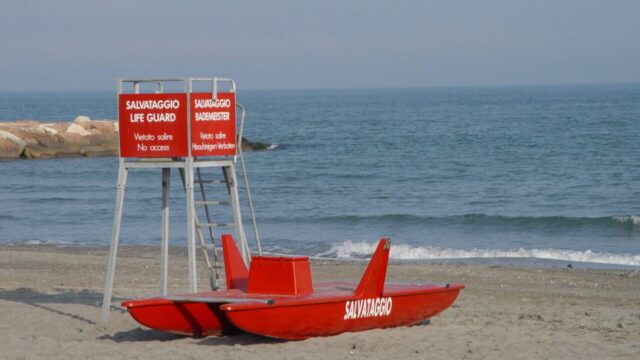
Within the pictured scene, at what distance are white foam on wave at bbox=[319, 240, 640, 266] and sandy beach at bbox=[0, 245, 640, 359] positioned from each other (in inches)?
91.4

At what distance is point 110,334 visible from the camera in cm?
1206

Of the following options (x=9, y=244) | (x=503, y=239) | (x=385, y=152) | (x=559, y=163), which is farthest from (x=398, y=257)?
(x=385, y=152)

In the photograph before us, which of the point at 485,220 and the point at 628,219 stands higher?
the point at 628,219

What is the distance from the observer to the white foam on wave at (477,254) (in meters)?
21.3

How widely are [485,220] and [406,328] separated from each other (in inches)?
597

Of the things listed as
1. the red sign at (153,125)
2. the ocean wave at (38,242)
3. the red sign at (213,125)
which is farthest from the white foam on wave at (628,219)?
the red sign at (153,125)

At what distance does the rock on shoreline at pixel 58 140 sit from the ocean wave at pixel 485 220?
2778cm

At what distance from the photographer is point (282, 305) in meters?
10.8

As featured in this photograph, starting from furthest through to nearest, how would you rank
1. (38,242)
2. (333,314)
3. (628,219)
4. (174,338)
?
(628,219) < (38,242) < (174,338) < (333,314)

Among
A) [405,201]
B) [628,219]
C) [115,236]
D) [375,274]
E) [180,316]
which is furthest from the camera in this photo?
[405,201]

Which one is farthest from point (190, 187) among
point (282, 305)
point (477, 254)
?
point (477, 254)

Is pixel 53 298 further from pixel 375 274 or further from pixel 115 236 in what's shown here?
pixel 375 274

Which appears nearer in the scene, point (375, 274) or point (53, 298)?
point (375, 274)

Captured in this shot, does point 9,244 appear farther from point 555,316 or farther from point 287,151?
point 287,151
